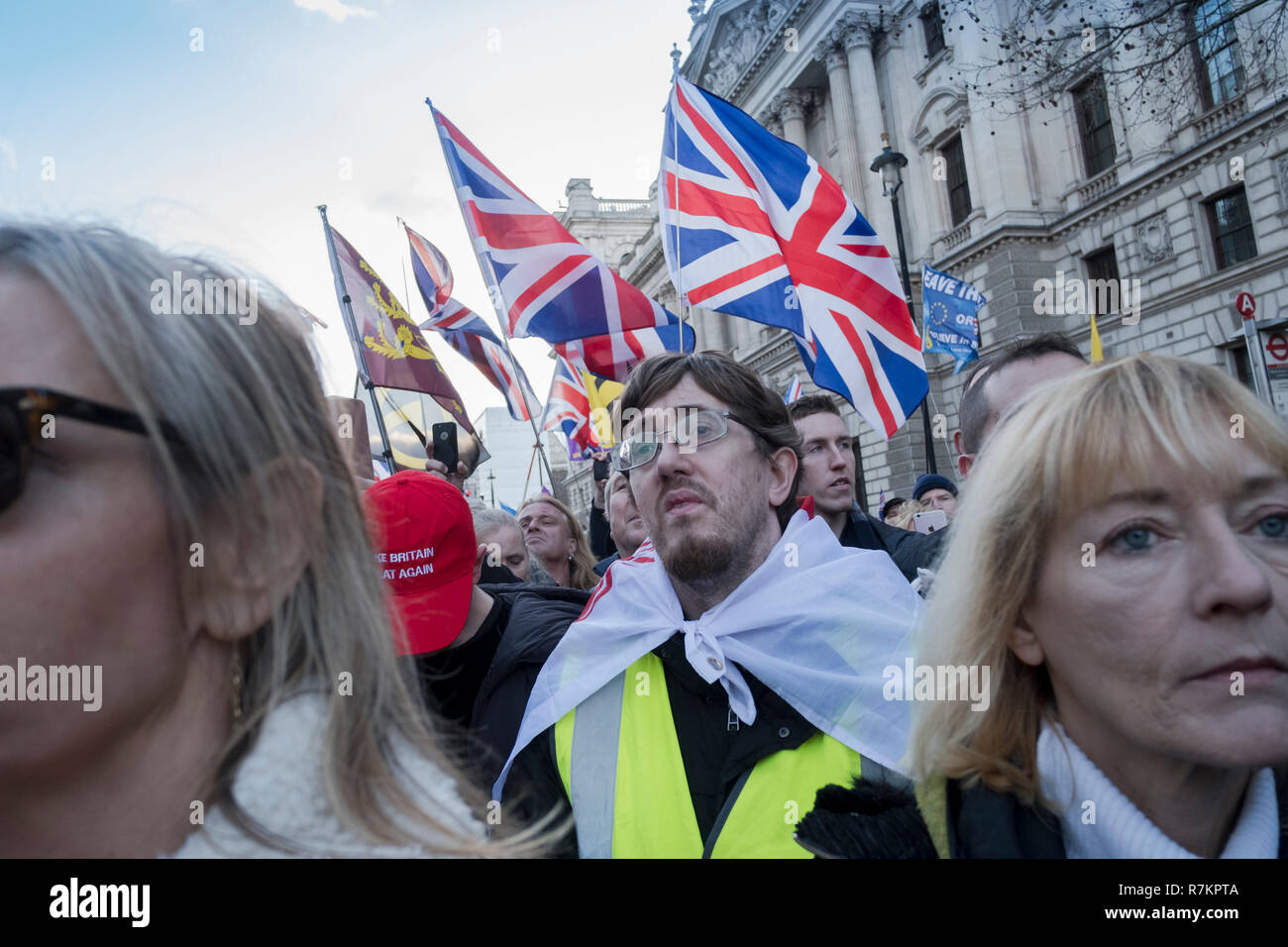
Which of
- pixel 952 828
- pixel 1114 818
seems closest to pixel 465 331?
pixel 952 828

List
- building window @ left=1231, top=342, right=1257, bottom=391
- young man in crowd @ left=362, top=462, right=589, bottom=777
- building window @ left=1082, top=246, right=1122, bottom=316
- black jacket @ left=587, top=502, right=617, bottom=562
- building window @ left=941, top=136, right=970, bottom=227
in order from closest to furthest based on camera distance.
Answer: young man in crowd @ left=362, top=462, right=589, bottom=777, black jacket @ left=587, top=502, right=617, bottom=562, building window @ left=1231, top=342, right=1257, bottom=391, building window @ left=1082, top=246, right=1122, bottom=316, building window @ left=941, top=136, right=970, bottom=227

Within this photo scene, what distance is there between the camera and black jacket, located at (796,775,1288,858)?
1388 millimetres

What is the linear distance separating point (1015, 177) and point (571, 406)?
58.7 feet

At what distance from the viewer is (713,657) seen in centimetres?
226

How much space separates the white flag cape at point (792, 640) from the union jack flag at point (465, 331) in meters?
5.16

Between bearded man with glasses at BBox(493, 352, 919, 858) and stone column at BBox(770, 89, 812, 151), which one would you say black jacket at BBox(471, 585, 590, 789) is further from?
stone column at BBox(770, 89, 812, 151)

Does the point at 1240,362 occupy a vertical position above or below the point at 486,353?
above

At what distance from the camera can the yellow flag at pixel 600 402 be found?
29.8ft

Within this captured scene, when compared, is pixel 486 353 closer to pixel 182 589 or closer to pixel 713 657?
pixel 713 657

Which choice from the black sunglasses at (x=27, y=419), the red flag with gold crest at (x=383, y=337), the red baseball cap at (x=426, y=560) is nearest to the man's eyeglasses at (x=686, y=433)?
the red baseball cap at (x=426, y=560)

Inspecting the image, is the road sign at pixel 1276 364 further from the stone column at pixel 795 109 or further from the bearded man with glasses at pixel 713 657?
the stone column at pixel 795 109

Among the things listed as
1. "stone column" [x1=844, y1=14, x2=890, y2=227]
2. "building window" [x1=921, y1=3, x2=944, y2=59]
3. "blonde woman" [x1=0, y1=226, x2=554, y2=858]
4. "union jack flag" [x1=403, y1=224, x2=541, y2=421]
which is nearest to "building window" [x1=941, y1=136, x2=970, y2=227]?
"stone column" [x1=844, y1=14, x2=890, y2=227]
